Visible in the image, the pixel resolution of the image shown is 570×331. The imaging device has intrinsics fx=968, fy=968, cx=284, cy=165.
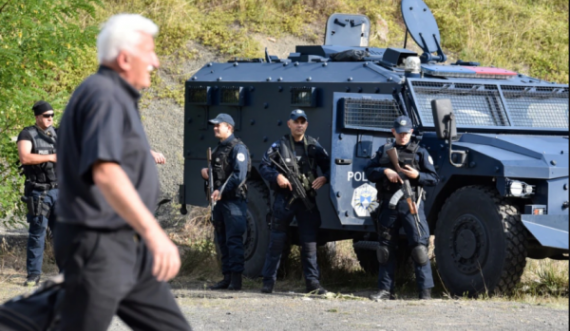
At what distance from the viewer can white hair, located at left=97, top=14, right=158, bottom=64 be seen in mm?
3480

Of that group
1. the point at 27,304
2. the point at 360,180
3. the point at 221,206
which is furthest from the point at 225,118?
the point at 27,304

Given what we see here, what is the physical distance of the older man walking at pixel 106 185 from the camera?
11.1 ft

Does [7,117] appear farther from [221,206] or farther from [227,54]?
[227,54]

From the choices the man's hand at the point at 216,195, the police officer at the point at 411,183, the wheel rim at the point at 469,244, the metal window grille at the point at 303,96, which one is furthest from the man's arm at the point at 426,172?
the man's hand at the point at 216,195

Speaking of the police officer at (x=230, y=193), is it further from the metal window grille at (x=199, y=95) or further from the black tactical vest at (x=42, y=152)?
the metal window grille at (x=199, y=95)

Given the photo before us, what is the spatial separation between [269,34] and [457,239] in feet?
39.1

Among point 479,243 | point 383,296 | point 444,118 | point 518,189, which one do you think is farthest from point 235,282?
point 518,189

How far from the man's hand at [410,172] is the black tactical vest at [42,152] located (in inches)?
135

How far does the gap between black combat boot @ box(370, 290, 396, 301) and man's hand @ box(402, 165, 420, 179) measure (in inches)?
45.1

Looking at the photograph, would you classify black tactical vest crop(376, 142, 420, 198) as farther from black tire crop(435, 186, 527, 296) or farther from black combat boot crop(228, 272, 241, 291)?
black combat boot crop(228, 272, 241, 291)

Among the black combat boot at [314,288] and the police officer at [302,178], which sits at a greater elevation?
the police officer at [302,178]

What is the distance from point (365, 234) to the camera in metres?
9.73

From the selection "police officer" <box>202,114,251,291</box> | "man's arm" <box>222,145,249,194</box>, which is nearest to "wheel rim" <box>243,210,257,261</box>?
"police officer" <box>202,114,251,291</box>

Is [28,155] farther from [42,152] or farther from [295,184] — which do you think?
[295,184]
